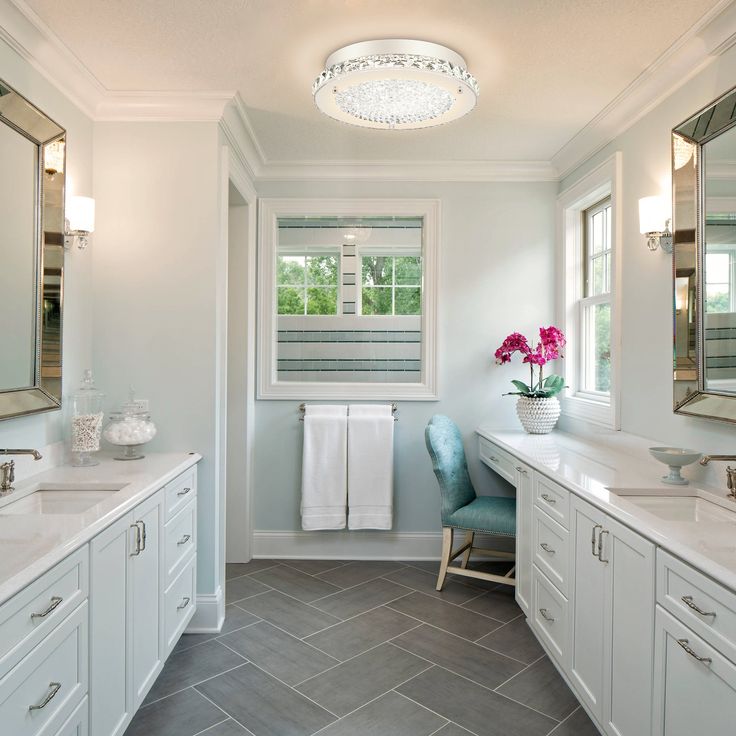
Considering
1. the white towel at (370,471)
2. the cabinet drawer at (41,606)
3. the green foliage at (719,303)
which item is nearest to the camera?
the cabinet drawer at (41,606)

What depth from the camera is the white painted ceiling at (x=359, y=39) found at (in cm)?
210

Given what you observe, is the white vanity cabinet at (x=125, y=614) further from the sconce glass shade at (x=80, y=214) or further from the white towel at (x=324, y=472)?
the white towel at (x=324, y=472)

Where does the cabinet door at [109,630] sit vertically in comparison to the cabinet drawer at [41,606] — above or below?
below

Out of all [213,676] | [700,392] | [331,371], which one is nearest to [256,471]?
[331,371]

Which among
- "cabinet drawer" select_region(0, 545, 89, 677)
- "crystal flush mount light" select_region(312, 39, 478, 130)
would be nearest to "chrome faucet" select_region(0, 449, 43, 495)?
"cabinet drawer" select_region(0, 545, 89, 677)

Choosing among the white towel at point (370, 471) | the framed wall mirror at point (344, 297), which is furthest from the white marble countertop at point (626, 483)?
the framed wall mirror at point (344, 297)

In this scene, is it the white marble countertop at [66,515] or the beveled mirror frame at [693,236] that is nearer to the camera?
the white marble countertop at [66,515]

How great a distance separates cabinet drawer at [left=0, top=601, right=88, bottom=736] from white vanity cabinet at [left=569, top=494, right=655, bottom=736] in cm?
153

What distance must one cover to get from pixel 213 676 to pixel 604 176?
118 inches

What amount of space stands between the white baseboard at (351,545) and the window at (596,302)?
1.21 metres

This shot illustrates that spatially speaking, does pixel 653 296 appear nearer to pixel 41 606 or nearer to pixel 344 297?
pixel 344 297

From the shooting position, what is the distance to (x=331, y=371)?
3965 mm

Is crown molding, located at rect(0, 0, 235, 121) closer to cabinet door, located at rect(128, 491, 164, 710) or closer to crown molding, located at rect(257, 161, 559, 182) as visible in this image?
crown molding, located at rect(257, 161, 559, 182)

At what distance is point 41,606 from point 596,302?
309 centimetres
